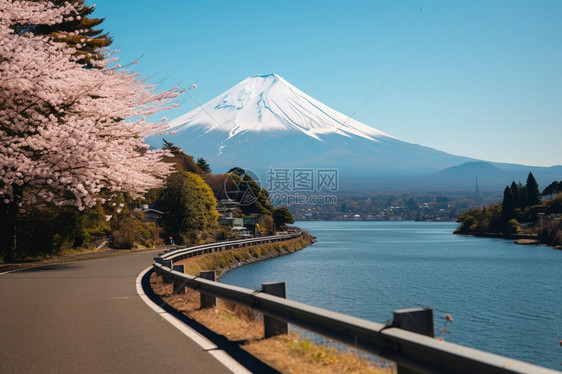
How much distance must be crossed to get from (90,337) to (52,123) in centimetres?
1669

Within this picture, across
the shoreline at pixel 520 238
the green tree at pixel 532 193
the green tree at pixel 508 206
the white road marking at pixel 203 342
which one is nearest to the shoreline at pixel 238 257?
the white road marking at pixel 203 342

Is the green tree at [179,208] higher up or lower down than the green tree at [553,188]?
lower down

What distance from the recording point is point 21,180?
2264 cm

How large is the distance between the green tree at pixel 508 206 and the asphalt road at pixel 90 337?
106 metres

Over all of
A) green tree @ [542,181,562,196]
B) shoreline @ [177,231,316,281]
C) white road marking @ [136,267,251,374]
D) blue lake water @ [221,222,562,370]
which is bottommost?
blue lake water @ [221,222,562,370]

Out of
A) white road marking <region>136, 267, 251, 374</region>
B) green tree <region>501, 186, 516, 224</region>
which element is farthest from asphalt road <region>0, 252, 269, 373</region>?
green tree <region>501, 186, 516, 224</region>

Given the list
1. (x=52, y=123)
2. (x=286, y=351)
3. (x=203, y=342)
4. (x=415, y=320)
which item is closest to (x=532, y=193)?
(x=52, y=123)

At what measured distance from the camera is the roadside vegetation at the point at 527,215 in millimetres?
94812

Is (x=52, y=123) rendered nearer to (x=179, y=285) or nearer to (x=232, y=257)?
(x=179, y=285)

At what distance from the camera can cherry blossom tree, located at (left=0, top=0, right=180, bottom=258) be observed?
22.2 meters

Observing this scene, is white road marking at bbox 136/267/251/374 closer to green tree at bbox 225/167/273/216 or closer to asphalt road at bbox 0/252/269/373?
asphalt road at bbox 0/252/269/373

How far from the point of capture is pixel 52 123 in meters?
23.1

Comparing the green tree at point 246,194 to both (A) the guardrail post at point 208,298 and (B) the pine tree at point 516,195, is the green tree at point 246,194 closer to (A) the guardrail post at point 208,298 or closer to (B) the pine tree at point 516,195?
(B) the pine tree at point 516,195

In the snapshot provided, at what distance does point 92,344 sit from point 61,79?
18606 millimetres
